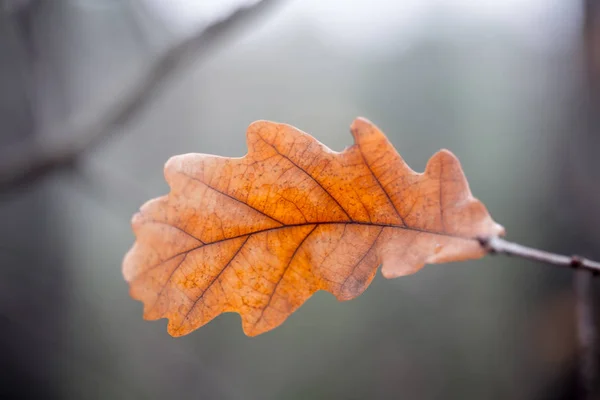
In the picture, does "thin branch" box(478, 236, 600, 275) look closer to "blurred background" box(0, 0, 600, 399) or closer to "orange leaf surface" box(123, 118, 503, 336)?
"orange leaf surface" box(123, 118, 503, 336)

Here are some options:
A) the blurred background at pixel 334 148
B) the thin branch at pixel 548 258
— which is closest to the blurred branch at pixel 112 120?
the blurred background at pixel 334 148

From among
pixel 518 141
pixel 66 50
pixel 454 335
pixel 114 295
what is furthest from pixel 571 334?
pixel 66 50

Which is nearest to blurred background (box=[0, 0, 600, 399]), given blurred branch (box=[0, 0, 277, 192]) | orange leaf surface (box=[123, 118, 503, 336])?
blurred branch (box=[0, 0, 277, 192])

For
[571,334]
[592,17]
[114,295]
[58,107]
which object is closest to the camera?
[592,17]

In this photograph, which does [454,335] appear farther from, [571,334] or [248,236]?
[248,236]

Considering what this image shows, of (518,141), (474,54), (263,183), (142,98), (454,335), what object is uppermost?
(474,54)

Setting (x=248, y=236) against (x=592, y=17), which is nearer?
(x=248, y=236)

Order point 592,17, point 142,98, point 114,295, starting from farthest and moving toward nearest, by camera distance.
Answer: point 114,295
point 592,17
point 142,98

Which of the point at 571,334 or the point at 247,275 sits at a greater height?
the point at 247,275
